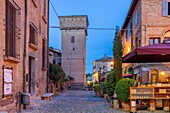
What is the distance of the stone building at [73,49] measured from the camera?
172ft

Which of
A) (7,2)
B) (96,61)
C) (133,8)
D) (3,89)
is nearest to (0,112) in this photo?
(3,89)

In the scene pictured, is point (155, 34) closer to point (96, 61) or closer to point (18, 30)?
point (18, 30)

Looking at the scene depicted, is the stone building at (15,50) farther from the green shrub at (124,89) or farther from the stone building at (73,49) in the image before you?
the stone building at (73,49)

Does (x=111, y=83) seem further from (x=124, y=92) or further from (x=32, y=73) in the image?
(x=32, y=73)

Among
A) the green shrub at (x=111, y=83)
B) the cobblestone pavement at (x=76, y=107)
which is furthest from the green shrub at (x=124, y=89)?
the green shrub at (x=111, y=83)

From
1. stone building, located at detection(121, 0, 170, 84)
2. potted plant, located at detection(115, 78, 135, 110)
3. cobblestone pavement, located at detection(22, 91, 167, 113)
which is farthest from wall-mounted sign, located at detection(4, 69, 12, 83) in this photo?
stone building, located at detection(121, 0, 170, 84)

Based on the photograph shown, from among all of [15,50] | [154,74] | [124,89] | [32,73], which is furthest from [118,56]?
[154,74]

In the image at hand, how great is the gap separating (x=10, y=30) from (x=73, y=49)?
4271cm

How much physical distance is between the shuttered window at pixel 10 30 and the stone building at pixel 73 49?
41.8 m

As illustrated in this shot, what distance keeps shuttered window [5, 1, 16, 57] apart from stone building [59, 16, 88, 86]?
41830 mm

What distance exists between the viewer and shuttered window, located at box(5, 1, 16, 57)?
30.9 ft

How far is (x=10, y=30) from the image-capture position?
9.80 meters

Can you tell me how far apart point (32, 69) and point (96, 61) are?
233 feet

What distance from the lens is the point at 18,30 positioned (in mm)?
10992
